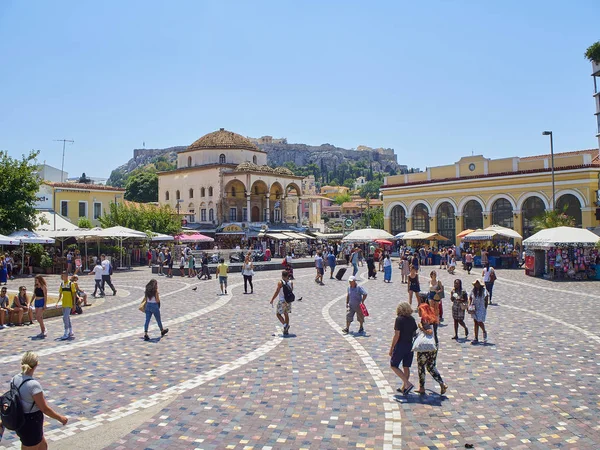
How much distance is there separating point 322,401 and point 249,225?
46465 millimetres

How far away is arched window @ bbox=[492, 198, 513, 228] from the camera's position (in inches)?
1682

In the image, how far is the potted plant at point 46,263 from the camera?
28797mm

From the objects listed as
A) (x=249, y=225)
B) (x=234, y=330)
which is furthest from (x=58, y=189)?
(x=234, y=330)

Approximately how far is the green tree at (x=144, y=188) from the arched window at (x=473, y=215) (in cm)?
5628

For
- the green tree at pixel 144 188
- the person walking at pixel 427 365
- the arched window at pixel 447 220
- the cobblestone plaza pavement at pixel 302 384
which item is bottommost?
the cobblestone plaza pavement at pixel 302 384

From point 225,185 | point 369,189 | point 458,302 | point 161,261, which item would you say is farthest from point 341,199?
point 458,302

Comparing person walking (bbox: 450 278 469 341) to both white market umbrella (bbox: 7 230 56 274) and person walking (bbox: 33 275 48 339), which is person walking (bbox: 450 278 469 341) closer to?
person walking (bbox: 33 275 48 339)

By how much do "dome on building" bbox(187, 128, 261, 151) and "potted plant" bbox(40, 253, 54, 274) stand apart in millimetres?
32033

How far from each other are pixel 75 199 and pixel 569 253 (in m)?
35.5

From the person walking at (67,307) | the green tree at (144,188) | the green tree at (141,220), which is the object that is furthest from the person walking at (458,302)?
the green tree at (144,188)

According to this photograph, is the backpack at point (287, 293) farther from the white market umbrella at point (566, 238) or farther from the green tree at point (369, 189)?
the green tree at point (369, 189)

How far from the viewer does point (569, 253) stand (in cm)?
2541

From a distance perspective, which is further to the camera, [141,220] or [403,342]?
[141,220]

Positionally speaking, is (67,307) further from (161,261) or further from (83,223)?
(83,223)
